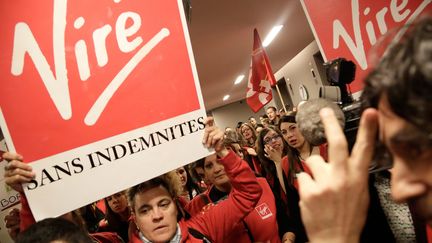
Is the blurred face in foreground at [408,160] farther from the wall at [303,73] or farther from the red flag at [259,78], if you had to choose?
the wall at [303,73]

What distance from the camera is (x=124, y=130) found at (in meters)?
1.12

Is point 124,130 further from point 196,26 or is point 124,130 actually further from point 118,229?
point 196,26

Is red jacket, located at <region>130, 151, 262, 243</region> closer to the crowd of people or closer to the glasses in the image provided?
the crowd of people

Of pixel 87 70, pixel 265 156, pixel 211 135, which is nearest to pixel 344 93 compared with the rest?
pixel 211 135

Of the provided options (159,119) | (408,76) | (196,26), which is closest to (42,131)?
(159,119)

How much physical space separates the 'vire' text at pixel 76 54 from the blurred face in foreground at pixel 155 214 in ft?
1.65

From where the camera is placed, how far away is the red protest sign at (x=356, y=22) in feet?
5.12

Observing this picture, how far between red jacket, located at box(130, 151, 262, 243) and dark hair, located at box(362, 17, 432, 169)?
3.12ft

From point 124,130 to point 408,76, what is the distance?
34.7 inches

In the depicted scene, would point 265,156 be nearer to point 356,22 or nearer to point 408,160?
point 356,22

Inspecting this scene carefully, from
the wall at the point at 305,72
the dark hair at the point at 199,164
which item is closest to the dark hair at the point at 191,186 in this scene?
the dark hair at the point at 199,164

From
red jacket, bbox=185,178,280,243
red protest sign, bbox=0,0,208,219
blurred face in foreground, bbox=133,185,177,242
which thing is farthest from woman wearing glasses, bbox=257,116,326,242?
red protest sign, bbox=0,0,208,219

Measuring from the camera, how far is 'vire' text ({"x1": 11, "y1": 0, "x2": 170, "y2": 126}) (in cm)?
103

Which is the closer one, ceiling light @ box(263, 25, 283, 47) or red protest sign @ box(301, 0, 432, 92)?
red protest sign @ box(301, 0, 432, 92)
